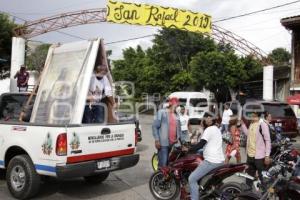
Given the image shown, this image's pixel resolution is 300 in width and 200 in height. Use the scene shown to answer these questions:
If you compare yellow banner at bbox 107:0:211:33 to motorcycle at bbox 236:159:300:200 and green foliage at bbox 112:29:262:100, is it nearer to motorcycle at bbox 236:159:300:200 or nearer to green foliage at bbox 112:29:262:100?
green foliage at bbox 112:29:262:100

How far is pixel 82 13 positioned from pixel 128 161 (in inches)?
732

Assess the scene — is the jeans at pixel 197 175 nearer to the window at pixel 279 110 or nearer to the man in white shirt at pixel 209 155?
the man in white shirt at pixel 209 155

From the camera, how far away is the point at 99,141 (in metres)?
7.68

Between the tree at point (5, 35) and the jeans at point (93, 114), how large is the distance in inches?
1031

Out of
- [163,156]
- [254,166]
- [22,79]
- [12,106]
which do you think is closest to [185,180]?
[163,156]

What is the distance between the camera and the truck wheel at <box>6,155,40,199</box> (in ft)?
24.3

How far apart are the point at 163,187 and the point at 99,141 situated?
138cm

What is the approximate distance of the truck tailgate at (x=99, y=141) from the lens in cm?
720

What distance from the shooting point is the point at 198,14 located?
2278 cm

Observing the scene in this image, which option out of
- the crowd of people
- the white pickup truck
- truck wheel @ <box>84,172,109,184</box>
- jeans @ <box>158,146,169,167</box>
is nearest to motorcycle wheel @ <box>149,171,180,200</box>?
the white pickup truck

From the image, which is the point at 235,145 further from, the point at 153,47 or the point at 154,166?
the point at 153,47

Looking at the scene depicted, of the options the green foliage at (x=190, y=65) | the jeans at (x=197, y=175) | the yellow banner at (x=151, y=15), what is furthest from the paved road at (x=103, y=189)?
the green foliage at (x=190, y=65)

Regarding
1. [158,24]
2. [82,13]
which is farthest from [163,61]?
[158,24]

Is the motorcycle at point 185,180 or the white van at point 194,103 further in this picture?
the white van at point 194,103
